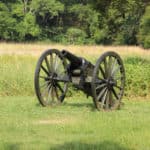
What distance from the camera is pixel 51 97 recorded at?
13.8m

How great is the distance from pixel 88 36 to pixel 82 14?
383 centimetres

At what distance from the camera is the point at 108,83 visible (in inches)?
517

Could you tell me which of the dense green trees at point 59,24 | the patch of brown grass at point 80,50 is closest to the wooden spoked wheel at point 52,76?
the patch of brown grass at point 80,50

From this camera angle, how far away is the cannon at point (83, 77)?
12.9 meters

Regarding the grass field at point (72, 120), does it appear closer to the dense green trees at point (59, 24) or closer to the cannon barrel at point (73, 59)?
the cannon barrel at point (73, 59)

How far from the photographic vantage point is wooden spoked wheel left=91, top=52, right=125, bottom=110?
1270cm

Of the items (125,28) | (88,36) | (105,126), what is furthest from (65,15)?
(105,126)

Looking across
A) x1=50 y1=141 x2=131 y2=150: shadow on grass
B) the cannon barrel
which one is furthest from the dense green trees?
x1=50 y1=141 x2=131 y2=150: shadow on grass

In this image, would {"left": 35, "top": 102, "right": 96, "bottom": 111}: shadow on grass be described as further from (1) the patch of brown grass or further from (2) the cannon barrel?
(1) the patch of brown grass

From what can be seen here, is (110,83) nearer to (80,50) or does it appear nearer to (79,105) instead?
(79,105)

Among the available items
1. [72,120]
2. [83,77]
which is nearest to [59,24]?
[83,77]

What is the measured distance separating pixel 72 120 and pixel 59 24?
72.2m

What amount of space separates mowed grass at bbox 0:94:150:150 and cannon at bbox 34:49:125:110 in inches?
12.1

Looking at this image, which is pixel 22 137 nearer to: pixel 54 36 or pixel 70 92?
pixel 70 92
